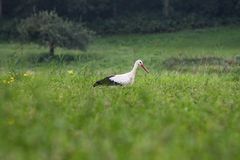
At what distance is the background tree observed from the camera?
127ft

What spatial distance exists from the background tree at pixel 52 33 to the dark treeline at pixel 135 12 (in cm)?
1117

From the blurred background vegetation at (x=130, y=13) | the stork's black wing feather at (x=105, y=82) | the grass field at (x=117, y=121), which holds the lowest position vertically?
the blurred background vegetation at (x=130, y=13)

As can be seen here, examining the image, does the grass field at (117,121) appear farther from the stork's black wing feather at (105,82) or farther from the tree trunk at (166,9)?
the tree trunk at (166,9)

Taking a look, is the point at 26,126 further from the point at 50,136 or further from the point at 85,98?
the point at 85,98

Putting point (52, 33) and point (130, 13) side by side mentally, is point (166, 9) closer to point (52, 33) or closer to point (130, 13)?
point (130, 13)

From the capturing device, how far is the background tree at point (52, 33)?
38.8m

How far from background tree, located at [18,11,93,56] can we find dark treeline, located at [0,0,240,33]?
1117cm

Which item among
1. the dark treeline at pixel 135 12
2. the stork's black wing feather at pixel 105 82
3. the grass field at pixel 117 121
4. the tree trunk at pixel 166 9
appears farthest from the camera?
the tree trunk at pixel 166 9

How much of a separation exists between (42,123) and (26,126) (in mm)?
226

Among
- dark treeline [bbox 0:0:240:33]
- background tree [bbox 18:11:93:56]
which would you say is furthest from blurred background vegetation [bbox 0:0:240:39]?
background tree [bbox 18:11:93:56]

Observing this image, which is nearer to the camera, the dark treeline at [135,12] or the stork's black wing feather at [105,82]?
the stork's black wing feather at [105,82]

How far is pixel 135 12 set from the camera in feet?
191

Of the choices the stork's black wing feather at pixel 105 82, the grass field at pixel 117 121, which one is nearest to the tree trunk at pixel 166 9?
the grass field at pixel 117 121

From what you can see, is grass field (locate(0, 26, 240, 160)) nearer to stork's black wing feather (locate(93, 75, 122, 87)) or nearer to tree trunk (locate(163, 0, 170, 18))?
stork's black wing feather (locate(93, 75, 122, 87))
